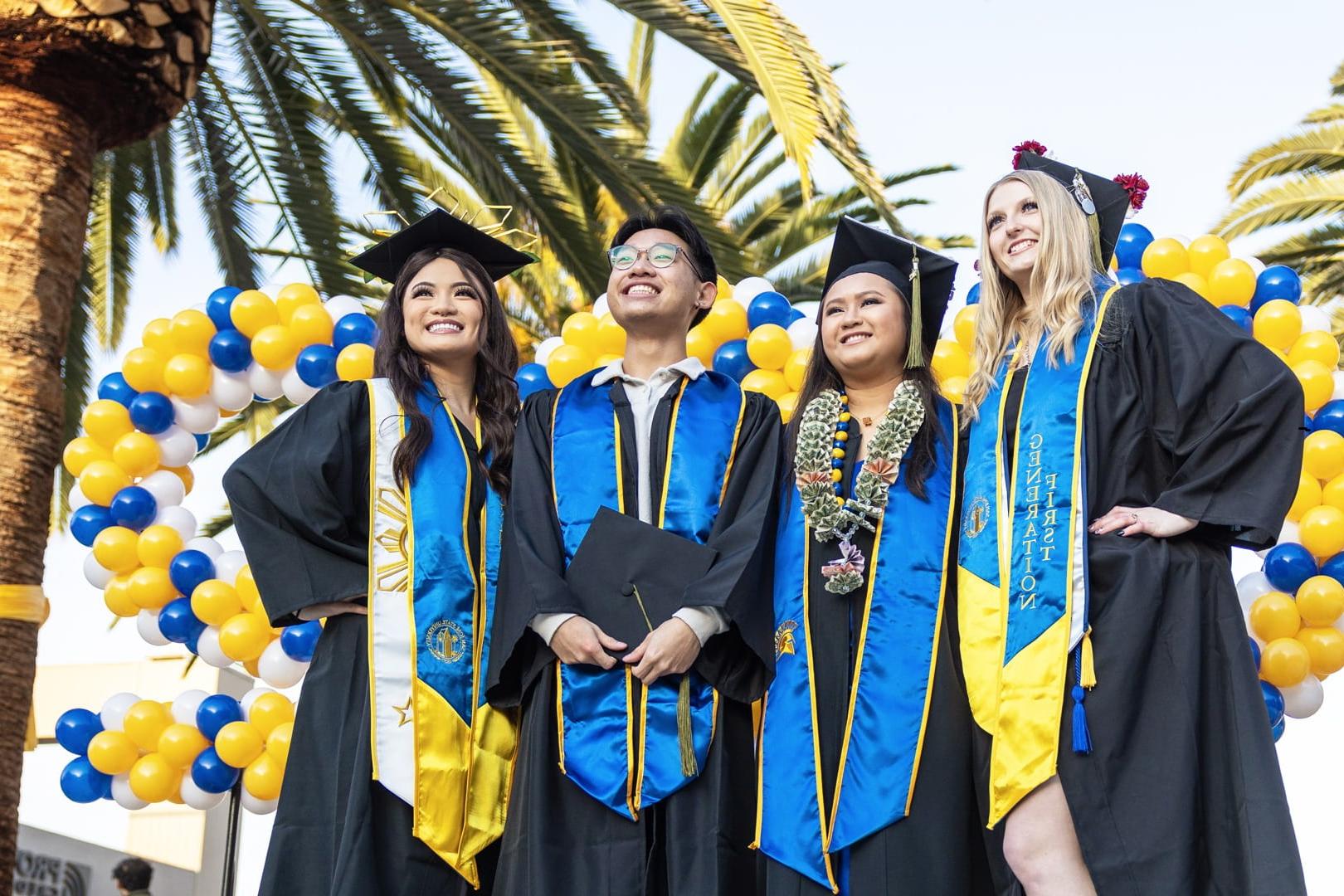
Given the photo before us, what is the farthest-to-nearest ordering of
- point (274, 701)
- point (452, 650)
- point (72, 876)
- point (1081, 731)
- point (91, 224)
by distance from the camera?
point (72, 876), point (91, 224), point (274, 701), point (452, 650), point (1081, 731)

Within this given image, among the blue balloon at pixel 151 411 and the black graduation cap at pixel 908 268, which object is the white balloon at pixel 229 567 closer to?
the blue balloon at pixel 151 411

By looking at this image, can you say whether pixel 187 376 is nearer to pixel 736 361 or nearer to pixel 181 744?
pixel 181 744

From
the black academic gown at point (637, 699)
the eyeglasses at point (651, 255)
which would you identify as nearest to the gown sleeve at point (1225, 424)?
the black academic gown at point (637, 699)

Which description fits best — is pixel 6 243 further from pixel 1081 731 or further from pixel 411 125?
pixel 1081 731

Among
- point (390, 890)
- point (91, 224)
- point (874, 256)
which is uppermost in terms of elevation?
point (91, 224)

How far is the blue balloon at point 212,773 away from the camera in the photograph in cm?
629

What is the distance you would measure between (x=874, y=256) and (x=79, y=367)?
243 inches

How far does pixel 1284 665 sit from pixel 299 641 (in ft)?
12.5

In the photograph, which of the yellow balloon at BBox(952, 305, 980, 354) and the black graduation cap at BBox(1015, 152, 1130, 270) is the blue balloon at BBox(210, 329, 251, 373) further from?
the black graduation cap at BBox(1015, 152, 1130, 270)

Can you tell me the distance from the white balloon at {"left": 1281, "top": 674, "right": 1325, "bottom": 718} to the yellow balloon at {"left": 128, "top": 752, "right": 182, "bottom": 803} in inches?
176

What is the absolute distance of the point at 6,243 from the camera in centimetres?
543

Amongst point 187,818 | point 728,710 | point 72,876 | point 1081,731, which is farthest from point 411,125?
point 187,818

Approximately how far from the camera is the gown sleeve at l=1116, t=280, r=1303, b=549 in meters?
3.68

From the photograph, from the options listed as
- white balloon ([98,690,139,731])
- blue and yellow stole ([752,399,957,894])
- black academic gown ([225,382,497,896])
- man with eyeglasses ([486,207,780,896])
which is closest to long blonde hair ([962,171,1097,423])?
blue and yellow stole ([752,399,957,894])
